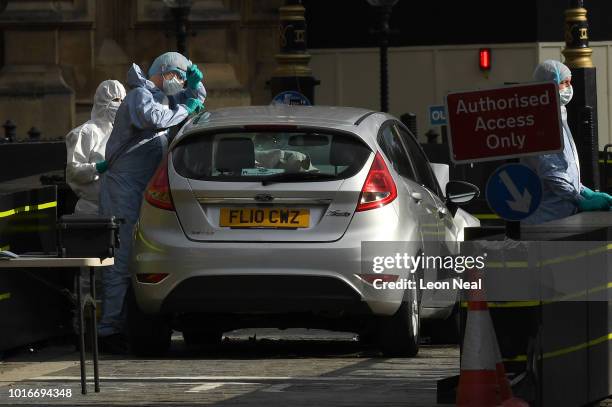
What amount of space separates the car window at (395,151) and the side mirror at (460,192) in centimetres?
41

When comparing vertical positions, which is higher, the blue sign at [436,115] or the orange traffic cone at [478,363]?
the blue sign at [436,115]

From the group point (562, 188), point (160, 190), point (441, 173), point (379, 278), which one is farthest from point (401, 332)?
point (441, 173)

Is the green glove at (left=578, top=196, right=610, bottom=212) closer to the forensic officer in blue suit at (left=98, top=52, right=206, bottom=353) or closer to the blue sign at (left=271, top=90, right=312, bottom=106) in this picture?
the forensic officer in blue suit at (left=98, top=52, right=206, bottom=353)

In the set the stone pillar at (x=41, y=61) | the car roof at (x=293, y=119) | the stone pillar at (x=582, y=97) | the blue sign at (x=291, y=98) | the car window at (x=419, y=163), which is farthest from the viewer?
the stone pillar at (x=41, y=61)

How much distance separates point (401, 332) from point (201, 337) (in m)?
1.69

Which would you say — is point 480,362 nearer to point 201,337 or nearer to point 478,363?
point 478,363

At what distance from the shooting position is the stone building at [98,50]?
34156 millimetres

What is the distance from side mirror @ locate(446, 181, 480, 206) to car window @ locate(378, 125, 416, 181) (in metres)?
0.41

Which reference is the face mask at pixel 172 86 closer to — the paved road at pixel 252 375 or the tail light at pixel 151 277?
the paved road at pixel 252 375

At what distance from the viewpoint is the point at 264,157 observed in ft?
42.7

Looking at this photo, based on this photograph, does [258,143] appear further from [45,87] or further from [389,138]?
[45,87]

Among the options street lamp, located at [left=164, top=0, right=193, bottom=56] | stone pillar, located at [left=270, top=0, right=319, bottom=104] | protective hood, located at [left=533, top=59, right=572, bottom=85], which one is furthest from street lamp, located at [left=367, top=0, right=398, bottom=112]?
protective hood, located at [left=533, top=59, right=572, bottom=85]

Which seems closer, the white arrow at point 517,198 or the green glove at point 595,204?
the white arrow at point 517,198

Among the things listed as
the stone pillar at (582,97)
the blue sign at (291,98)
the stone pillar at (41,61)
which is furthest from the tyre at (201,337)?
the stone pillar at (41,61)
